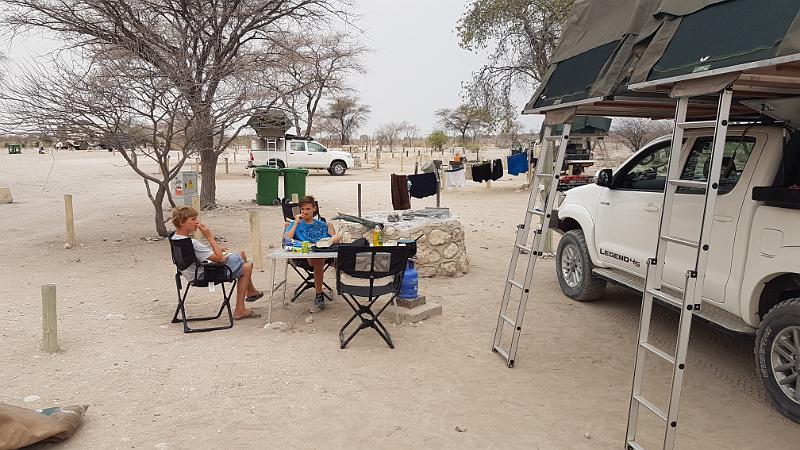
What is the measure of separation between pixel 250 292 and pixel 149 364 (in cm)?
176

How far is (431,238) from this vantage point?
25.6 ft

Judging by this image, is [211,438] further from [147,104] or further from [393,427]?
[147,104]

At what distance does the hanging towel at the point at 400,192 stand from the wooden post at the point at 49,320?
515 centimetres

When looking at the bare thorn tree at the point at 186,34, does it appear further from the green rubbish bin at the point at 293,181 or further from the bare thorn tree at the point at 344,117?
the bare thorn tree at the point at 344,117

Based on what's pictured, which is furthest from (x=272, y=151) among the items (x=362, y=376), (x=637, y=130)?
(x=362, y=376)

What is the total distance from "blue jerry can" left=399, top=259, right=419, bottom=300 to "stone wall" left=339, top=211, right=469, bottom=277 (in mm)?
1380

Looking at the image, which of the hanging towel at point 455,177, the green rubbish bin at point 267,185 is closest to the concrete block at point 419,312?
the green rubbish bin at point 267,185

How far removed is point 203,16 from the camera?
12.3m

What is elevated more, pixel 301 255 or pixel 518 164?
pixel 518 164

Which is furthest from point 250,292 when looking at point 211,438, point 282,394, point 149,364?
point 211,438

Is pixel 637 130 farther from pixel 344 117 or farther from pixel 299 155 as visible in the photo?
pixel 344 117

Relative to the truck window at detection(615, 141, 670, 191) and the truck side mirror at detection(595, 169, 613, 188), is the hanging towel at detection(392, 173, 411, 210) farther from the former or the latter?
the truck window at detection(615, 141, 670, 191)

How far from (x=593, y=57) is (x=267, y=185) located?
13036 mm

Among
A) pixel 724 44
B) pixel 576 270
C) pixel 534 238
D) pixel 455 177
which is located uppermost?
pixel 724 44
